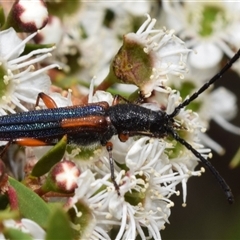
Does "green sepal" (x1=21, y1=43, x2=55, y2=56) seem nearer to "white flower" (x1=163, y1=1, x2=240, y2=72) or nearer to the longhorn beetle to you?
the longhorn beetle

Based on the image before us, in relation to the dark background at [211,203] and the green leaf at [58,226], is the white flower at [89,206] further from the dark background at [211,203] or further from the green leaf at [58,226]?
the dark background at [211,203]

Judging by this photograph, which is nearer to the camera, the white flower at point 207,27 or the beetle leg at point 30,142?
the beetle leg at point 30,142

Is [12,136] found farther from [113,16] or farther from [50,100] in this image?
[113,16]

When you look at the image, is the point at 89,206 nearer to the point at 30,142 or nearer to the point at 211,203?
the point at 30,142

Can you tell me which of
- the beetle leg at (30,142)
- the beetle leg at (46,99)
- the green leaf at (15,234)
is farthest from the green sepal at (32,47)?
the green leaf at (15,234)

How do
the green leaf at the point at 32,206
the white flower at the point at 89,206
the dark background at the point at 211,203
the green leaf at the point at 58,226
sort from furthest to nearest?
the dark background at the point at 211,203 < the white flower at the point at 89,206 < the green leaf at the point at 32,206 < the green leaf at the point at 58,226

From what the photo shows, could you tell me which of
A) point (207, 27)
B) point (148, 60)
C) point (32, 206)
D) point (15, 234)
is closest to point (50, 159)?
point (32, 206)
